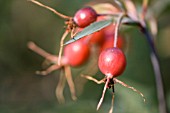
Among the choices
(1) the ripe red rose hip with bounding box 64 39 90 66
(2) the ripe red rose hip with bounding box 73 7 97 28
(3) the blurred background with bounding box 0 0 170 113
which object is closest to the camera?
(2) the ripe red rose hip with bounding box 73 7 97 28

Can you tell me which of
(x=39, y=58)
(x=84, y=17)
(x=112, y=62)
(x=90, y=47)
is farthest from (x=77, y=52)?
(x=39, y=58)

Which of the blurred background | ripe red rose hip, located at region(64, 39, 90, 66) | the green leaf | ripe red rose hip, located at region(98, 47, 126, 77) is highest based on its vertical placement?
the green leaf

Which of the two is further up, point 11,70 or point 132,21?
point 132,21

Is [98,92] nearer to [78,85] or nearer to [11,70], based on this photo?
[78,85]

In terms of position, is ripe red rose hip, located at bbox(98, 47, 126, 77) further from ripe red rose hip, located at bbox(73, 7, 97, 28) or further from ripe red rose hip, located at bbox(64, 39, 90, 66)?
ripe red rose hip, located at bbox(64, 39, 90, 66)

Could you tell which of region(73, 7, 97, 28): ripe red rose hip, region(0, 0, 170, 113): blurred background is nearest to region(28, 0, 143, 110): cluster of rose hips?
region(73, 7, 97, 28): ripe red rose hip

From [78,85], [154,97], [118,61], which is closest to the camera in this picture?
[118,61]

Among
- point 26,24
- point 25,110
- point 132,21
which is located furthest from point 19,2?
point 132,21
